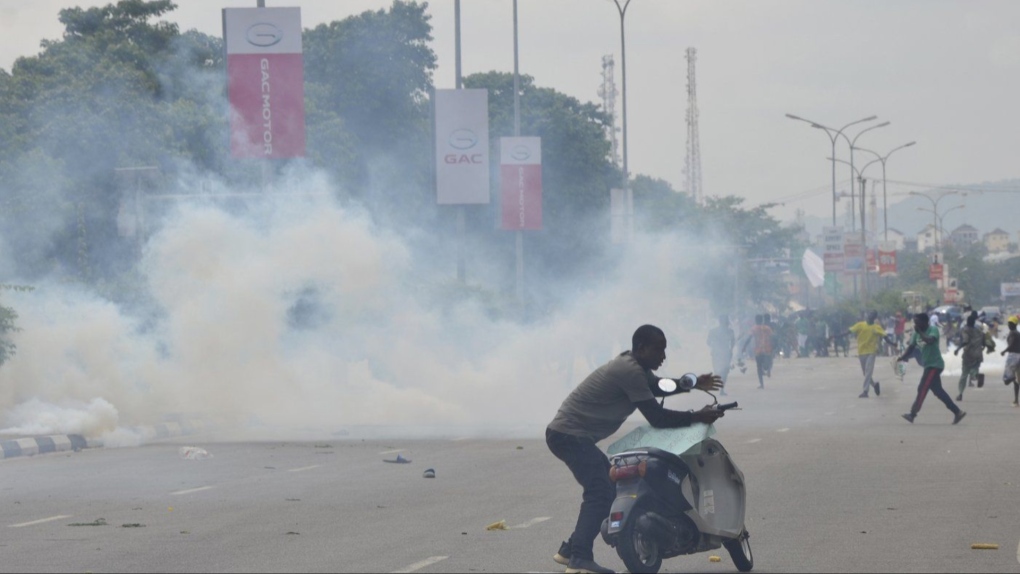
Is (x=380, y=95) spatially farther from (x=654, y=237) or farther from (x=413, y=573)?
(x=413, y=573)

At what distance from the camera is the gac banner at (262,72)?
25.5m

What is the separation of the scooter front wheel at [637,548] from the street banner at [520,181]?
1131 inches

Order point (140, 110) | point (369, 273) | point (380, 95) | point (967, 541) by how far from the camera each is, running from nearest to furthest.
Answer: point (967, 541)
point (369, 273)
point (140, 110)
point (380, 95)

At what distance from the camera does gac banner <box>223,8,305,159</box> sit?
25547 mm

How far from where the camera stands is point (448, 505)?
41.6 ft

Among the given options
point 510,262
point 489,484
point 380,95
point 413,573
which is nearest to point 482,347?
point 489,484

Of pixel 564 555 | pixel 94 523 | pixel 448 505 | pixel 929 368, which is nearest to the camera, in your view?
pixel 564 555

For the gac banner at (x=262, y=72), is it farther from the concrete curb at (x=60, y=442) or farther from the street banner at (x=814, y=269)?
the street banner at (x=814, y=269)

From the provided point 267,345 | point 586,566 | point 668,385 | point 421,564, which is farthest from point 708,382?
point 267,345

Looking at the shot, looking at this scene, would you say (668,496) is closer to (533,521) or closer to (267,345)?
(533,521)

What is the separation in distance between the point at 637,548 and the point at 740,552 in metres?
0.79

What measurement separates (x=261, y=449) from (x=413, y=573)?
10525 mm

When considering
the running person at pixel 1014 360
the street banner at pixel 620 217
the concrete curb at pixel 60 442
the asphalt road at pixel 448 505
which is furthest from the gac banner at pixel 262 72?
the street banner at pixel 620 217

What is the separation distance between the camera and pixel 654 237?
57938mm
